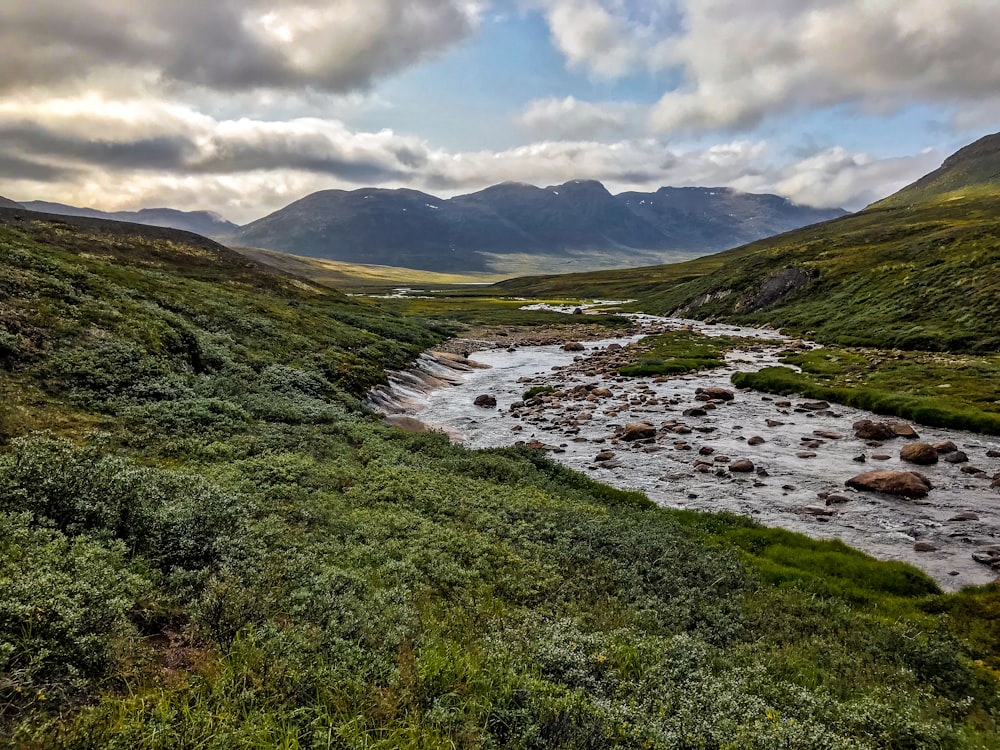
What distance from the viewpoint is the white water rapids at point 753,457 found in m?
19.3

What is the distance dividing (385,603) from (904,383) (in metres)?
43.3

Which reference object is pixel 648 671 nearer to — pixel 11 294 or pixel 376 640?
pixel 376 640

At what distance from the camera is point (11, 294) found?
78.4 feet

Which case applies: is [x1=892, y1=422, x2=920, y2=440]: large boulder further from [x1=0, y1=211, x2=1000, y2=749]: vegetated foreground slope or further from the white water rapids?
[x1=0, y1=211, x2=1000, y2=749]: vegetated foreground slope

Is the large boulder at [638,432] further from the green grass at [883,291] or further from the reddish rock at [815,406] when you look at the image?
the green grass at [883,291]

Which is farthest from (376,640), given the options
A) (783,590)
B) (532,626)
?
(783,590)

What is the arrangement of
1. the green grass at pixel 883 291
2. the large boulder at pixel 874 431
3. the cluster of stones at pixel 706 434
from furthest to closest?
the green grass at pixel 883 291 < the large boulder at pixel 874 431 < the cluster of stones at pixel 706 434

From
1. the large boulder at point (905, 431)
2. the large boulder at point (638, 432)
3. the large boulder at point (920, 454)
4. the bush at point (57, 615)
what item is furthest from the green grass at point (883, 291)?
the bush at point (57, 615)

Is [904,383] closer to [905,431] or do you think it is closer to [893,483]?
[905,431]

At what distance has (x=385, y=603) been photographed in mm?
10320

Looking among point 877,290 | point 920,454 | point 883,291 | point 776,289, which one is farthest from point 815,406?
point 776,289

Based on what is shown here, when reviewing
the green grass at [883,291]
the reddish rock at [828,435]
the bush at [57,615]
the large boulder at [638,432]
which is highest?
the green grass at [883,291]

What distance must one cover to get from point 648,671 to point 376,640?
16.3 feet

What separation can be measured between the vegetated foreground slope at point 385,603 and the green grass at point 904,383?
20743 mm
